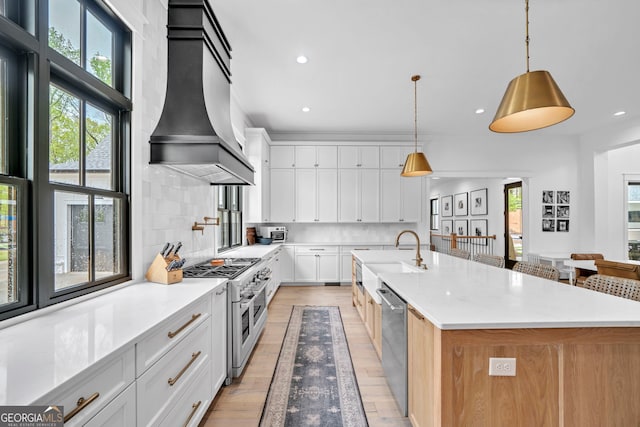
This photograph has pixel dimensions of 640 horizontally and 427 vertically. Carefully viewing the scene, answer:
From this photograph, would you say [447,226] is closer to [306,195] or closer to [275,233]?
[306,195]

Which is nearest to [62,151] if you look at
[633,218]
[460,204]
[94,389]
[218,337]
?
[94,389]

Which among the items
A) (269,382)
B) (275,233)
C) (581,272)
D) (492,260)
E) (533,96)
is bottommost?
(269,382)

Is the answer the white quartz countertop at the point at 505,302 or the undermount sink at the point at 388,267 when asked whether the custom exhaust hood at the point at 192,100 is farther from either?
the undermount sink at the point at 388,267

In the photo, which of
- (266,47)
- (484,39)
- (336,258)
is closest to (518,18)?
(484,39)

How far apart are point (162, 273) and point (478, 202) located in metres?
8.51

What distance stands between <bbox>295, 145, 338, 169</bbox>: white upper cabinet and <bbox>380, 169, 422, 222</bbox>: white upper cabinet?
1047mm

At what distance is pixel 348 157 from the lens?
18.8 ft

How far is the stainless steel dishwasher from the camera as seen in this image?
1.70 meters

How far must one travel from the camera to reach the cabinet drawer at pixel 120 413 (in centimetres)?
93

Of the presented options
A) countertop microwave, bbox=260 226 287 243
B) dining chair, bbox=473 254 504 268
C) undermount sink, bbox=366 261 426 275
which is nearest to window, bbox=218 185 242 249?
countertop microwave, bbox=260 226 287 243

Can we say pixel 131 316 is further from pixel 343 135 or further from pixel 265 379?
pixel 343 135

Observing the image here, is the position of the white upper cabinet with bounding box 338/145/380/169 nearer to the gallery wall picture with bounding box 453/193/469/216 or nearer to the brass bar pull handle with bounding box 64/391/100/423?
the gallery wall picture with bounding box 453/193/469/216

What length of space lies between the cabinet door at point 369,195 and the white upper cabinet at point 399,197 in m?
0.10

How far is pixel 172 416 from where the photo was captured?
55.1 inches
